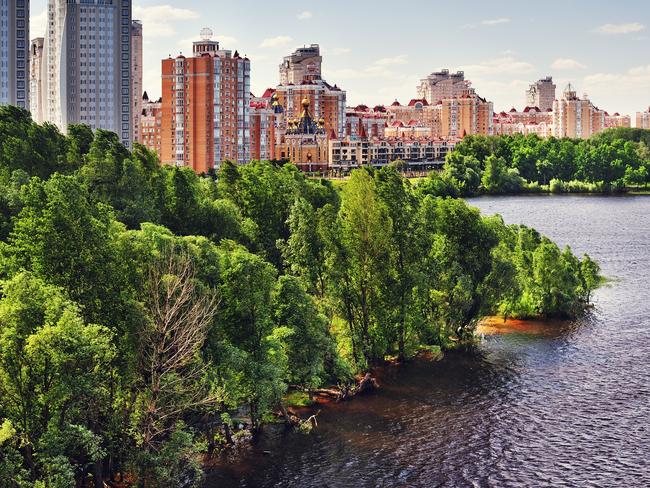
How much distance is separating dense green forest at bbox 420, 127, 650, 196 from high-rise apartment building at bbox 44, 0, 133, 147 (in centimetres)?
5554

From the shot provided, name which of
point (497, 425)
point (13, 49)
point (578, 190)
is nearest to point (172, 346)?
point (497, 425)

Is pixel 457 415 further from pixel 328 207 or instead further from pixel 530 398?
pixel 328 207

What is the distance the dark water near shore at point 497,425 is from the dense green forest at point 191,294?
2.20 meters

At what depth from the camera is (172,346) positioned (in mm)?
33875

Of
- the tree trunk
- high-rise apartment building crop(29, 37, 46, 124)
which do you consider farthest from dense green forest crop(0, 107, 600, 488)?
high-rise apartment building crop(29, 37, 46, 124)

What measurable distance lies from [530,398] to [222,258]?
17.0 meters

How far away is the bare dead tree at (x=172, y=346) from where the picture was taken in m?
33.3

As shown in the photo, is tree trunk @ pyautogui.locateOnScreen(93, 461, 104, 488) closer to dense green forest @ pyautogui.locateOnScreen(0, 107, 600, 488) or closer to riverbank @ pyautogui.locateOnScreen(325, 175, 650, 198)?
dense green forest @ pyautogui.locateOnScreen(0, 107, 600, 488)

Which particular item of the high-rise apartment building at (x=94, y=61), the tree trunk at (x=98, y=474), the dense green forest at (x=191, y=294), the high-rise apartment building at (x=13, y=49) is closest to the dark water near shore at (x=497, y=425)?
the dense green forest at (x=191, y=294)

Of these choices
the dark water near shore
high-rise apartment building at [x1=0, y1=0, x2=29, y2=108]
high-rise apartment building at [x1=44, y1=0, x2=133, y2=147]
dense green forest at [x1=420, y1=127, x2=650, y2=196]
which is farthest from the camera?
dense green forest at [x1=420, y1=127, x2=650, y2=196]

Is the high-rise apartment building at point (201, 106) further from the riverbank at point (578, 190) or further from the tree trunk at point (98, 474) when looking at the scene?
the tree trunk at point (98, 474)

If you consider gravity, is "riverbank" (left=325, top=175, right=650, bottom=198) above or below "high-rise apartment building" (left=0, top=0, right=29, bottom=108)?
below

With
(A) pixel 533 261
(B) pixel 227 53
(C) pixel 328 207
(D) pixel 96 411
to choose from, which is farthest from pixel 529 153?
(D) pixel 96 411

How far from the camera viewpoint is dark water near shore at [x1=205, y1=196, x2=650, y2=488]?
1448 inches
